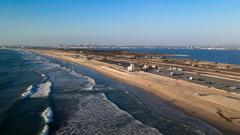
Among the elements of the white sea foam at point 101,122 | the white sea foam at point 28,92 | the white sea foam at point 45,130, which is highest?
the white sea foam at point 45,130

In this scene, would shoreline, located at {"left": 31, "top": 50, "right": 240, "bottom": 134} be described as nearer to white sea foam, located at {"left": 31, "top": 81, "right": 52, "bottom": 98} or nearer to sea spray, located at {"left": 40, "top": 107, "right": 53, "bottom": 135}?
sea spray, located at {"left": 40, "top": 107, "right": 53, "bottom": 135}

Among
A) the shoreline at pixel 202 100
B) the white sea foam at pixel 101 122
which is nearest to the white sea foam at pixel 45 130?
the white sea foam at pixel 101 122

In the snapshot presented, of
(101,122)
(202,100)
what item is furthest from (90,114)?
(202,100)

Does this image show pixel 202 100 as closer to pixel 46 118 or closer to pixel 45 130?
pixel 46 118

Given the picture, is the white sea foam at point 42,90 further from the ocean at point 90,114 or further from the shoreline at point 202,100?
the shoreline at point 202,100

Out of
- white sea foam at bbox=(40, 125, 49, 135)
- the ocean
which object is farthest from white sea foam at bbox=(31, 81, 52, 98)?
white sea foam at bbox=(40, 125, 49, 135)

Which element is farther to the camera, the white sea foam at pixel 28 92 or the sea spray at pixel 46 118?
the white sea foam at pixel 28 92

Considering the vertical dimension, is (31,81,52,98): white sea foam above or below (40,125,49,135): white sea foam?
below

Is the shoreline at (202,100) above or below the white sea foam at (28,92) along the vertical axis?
above

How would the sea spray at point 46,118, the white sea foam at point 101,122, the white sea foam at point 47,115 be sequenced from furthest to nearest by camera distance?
1. the white sea foam at point 47,115
2. the white sea foam at point 101,122
3. the sea spray at point 46,118
